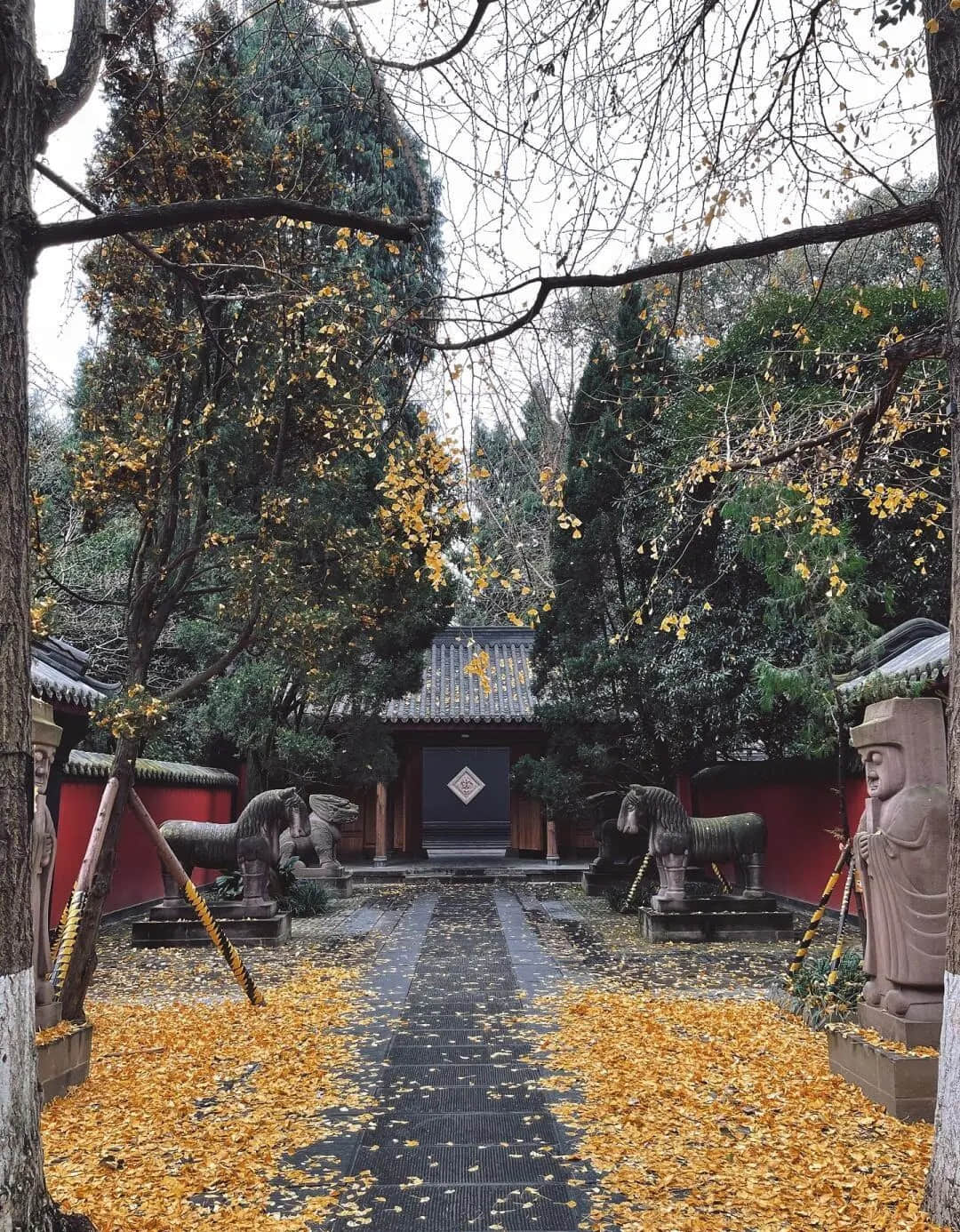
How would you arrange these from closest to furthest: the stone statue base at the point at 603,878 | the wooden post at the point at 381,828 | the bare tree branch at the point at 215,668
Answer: the bare tree branch at the point at 215,668 < the stone statue base at the point at 603,878 < the wooden post at the point at 381,828

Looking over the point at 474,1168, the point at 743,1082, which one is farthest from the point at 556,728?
the point at 474,1168

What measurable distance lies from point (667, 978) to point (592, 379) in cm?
817

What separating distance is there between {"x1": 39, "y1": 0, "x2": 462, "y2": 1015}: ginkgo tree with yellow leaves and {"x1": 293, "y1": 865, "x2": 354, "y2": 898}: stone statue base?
6.45 meters

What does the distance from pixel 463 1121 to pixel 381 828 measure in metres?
14.6

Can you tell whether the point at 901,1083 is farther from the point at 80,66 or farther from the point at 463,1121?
the point at 80,66

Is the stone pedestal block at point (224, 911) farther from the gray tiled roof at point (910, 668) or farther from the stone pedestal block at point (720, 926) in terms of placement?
the gray tiled roof at point (910, 668)

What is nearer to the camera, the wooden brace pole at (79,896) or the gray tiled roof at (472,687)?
the wooden brace pole at (79,896)

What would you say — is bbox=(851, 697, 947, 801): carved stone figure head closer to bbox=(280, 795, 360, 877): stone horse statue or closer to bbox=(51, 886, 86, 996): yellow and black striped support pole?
bbox=(51, 886, 86, 996): yellow and black striped support pole

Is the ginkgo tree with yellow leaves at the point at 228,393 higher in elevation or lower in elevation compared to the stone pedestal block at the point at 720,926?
higher

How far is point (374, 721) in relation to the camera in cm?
1611

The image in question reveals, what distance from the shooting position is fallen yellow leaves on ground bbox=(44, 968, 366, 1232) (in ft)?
12.3

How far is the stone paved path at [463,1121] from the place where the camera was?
12.3ft

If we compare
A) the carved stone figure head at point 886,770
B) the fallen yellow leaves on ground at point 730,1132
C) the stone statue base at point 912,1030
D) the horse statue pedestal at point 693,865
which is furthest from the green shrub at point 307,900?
the carved stone figure head at point 886,770

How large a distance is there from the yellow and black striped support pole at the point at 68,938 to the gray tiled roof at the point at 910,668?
5.53 metres
